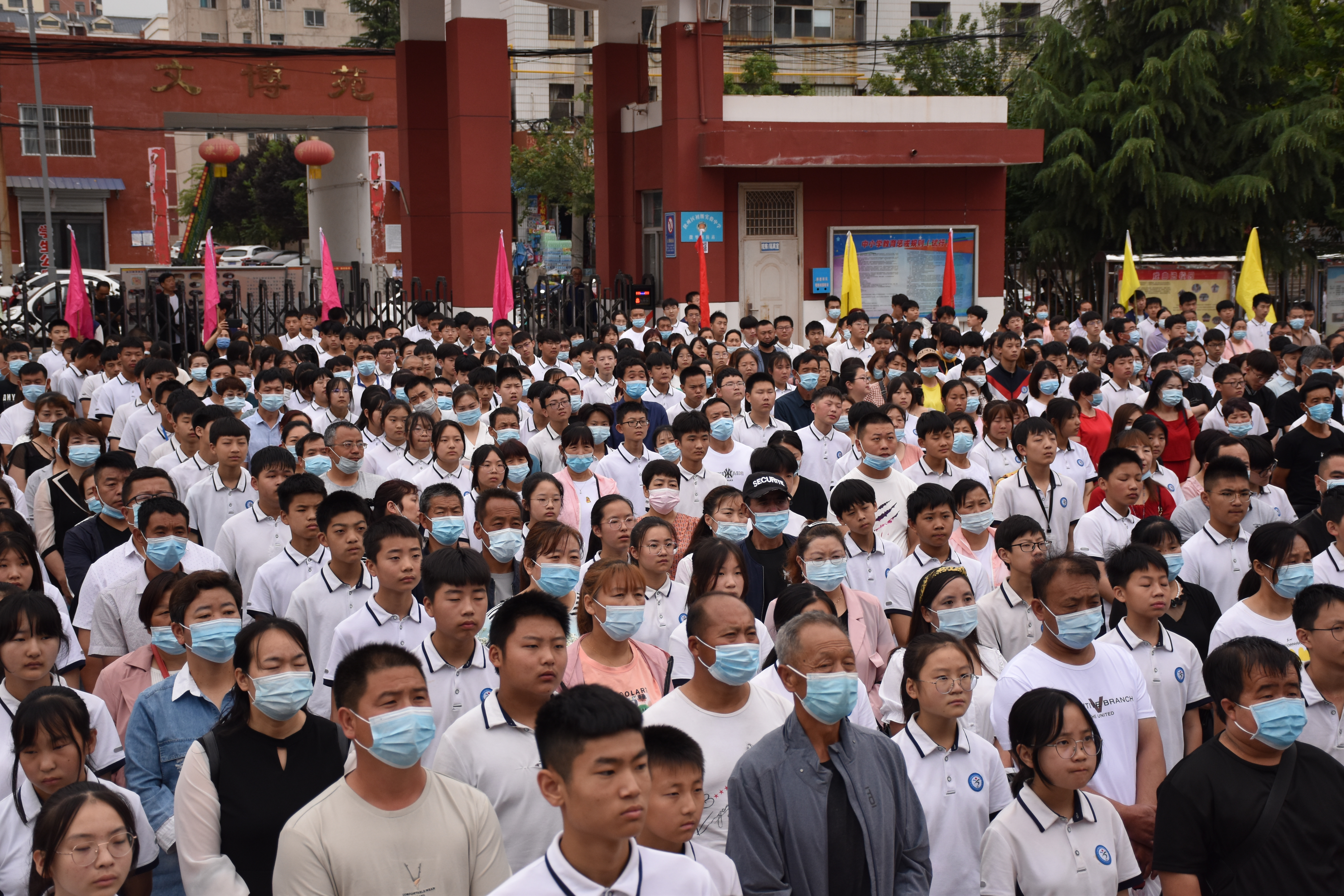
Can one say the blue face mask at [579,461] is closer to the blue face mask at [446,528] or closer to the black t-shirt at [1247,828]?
the blue face mask at [446,528]

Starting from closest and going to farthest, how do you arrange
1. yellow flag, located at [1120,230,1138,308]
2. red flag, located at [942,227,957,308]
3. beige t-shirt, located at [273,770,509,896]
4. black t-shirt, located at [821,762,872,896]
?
beige t-shirt, located at [273,770,509,896] < black t-shirt, located at [821,762,872,896] < yellow flag, located at [1120,230,1138,308] < red flag, located at [942,227,957,308]

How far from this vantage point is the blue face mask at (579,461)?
8766 mm

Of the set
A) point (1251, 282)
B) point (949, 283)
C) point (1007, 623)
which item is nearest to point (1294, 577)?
point (1007, 623)

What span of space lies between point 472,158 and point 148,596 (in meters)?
16.9

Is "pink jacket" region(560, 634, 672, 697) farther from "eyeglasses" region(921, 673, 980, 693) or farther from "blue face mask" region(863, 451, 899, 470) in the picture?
"blue face mask" region(863, 451, 899, 470)

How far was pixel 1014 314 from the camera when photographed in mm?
15492

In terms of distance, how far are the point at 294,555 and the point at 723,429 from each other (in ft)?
11.9

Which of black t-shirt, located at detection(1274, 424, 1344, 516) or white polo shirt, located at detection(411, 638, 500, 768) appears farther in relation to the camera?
black t-shirt, located at detection(1274, 424, 1344, 516)

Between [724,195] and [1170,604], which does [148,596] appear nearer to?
[1170,604]

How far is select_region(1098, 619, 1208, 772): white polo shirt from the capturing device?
555 centimetres

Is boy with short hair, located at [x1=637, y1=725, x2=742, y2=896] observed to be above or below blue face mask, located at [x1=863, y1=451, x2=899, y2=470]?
below

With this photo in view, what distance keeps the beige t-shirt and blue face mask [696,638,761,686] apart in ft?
3.10

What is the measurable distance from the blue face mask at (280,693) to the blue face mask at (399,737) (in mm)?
482

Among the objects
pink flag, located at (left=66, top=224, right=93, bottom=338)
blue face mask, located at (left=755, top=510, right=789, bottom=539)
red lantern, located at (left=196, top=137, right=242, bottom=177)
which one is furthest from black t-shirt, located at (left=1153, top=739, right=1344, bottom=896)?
red lantern, located at (left=196, top=137, right=242, bottom=177)
